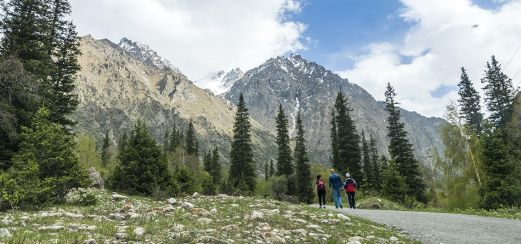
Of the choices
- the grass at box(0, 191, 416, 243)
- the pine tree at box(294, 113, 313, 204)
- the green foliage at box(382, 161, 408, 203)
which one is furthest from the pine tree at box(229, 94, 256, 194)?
the grass at box(0, 191, 416, 243)

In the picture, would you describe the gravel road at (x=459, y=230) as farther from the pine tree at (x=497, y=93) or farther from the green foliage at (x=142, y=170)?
the pine tree at (x=497, y=93)

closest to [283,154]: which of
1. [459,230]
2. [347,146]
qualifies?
[347,146]

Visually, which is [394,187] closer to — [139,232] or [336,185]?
[336,185]

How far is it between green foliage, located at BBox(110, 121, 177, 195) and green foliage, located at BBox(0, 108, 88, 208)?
408 inches

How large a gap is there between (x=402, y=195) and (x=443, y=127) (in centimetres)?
1042

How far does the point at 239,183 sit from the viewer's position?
73.9 m

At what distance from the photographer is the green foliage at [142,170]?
2983cm

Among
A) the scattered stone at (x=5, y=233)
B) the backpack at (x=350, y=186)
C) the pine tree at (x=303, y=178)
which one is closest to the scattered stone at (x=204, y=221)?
the scattered stone at (x=5, y=233)

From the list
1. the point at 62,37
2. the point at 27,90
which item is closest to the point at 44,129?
the point at 27,90

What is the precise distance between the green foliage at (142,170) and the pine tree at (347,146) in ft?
135

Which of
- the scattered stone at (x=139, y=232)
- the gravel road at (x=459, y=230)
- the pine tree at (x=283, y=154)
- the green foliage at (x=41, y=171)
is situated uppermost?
the pine tree at (x=283, y=154)

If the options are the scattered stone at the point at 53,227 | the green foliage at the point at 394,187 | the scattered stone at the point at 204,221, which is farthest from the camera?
the green foliage at the point at 394,187

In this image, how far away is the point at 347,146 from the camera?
69.6 meters

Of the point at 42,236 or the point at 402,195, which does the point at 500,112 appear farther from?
the point at 42,236
